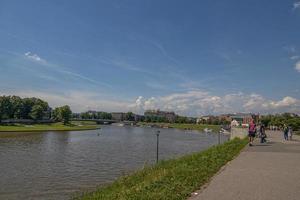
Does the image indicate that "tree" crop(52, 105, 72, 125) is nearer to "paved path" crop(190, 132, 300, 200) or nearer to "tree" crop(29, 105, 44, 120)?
"tree" crop(29, 105, 44, 120)

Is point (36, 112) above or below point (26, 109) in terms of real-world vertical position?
below

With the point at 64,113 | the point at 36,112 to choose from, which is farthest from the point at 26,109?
the point at 64,113

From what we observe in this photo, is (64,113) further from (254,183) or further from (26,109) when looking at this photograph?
(254,183)

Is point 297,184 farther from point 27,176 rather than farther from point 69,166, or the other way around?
point 69,166

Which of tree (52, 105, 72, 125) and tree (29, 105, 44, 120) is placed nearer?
tree (29, 105, 44, 120)

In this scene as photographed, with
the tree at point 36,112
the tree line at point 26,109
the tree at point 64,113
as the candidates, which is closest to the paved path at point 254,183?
the tree line at point 26,109

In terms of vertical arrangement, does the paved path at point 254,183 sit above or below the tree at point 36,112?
below

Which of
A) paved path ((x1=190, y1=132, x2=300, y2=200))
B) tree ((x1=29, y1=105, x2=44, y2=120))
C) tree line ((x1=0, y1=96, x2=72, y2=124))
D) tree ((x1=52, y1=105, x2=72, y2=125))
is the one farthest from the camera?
tree ((x1=52, y1=105, x2=72, y2=125))

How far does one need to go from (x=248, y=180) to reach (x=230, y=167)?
382cm

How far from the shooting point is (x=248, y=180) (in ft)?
41.9

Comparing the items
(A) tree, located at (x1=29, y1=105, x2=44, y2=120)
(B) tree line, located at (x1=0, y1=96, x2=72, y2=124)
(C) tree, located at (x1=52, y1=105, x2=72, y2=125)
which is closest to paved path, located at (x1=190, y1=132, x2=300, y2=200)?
(B) tree line, located at (x1=0, y1=96, x2=72, y2=124)

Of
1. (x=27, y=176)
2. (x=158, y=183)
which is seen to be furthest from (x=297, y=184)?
(x=27, y=176)

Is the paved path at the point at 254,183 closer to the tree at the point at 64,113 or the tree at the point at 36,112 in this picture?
the tree at the point at 36,112

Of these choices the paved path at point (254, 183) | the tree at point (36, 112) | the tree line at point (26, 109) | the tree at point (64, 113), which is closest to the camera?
the paved path at point (254, 183)
